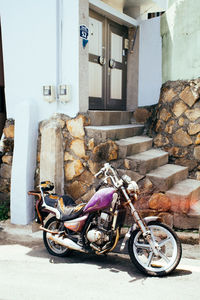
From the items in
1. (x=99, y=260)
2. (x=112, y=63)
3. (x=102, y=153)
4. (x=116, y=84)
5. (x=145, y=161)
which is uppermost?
(x=112, y=63)

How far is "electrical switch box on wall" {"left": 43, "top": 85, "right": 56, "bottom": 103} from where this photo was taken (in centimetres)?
618

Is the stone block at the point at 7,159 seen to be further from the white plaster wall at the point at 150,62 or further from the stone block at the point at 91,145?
the white plaster wall at the point at 150,62

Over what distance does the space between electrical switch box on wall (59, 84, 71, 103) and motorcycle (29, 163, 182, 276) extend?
2313mm

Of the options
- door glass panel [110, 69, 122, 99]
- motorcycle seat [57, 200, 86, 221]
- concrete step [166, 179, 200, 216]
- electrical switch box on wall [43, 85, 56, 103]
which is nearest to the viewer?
motorcycle seat [57, 200, 86, 221]

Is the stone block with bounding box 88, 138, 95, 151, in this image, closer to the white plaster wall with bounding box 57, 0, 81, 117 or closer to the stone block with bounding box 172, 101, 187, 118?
the white plaster wall with bounding box 57, 0, 81, 117

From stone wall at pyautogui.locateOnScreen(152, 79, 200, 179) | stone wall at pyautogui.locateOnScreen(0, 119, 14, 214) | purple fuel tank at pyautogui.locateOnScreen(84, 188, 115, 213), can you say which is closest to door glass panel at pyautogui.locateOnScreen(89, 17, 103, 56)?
stone wall at pyautogui.locateOnScreen(152, 79, 200, 179)

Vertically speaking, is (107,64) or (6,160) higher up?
(107,64)

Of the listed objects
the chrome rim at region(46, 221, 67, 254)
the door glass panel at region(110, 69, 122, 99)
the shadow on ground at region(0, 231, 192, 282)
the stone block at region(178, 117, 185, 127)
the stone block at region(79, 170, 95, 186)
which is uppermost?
the door glass panel at region(110, 69, 122, 99)

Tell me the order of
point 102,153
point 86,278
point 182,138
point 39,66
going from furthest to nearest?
A: point 182,138, point 39,66, point 102,153, point 86,278

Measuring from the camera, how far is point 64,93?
6.12m

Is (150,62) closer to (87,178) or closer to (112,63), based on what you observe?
(112,63)

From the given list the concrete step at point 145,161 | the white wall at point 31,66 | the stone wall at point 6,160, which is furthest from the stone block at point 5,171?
the concrete step at point 145,161

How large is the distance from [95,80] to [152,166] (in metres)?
2.70

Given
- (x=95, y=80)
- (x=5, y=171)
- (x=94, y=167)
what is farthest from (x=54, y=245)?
(x=95, y=80)
